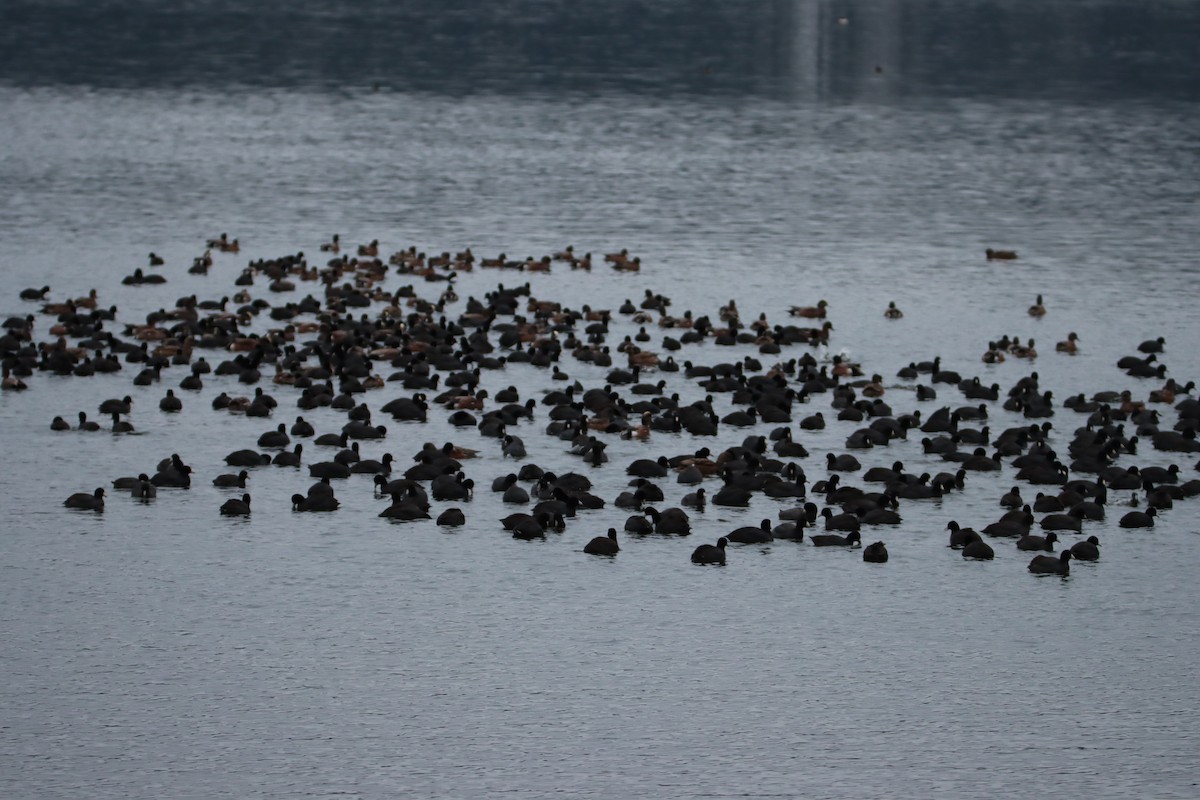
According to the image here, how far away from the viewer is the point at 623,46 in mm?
134375

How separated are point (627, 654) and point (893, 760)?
5080 mm

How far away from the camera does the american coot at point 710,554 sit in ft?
110

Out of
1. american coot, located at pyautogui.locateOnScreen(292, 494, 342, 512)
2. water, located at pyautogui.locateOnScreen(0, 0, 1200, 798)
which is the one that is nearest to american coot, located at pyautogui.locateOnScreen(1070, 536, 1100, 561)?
water, located at pyautogui.locateOnScreen(0, 0, 1200, 798)

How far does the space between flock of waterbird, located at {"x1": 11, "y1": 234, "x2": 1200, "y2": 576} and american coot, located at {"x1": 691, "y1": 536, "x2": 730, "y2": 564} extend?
0.05m

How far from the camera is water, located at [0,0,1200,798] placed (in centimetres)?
2688

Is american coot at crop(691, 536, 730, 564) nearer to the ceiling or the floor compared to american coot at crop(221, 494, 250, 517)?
nearer to the floor

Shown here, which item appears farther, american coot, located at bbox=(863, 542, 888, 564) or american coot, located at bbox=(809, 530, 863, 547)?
american coot, located at bbox=(809, 530, 863, 547)

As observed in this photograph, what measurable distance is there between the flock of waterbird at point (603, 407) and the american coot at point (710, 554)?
5 centimetres

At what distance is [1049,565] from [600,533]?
786cm

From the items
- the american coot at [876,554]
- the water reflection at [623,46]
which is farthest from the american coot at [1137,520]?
the water reflection at [623,46]

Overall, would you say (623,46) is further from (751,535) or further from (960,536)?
(960,536)

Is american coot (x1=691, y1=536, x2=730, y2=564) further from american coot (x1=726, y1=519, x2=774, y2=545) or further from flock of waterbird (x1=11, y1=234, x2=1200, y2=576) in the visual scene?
american coot (x1=726, y1=519, x2=774, y2=545)

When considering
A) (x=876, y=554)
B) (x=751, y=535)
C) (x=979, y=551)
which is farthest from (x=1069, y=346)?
(x=751, y=535)

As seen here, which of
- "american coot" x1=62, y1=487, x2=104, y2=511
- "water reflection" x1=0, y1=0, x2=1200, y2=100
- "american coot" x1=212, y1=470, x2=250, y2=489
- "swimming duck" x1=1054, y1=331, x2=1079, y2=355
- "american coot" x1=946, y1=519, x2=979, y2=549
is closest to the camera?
"american coot" x1=946, y1=519, x2=979, y2=549
